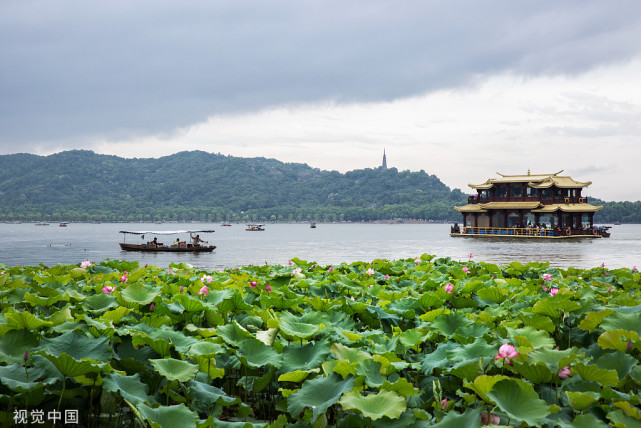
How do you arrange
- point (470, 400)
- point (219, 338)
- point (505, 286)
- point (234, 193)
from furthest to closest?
point (234, 193) < point (505, 286) < point (219, 338) < point (470, 400)

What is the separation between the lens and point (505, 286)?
16.5ft

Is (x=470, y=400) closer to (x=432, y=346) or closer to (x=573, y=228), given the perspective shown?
(x=432, y=346)

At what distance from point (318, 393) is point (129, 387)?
2.62 ft

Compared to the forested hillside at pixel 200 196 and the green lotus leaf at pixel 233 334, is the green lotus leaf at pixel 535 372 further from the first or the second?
the forested hillside at pixel 200 196

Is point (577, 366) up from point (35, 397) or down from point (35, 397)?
up

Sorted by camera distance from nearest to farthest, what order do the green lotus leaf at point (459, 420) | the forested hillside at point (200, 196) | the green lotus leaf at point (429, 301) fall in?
the green lotus leaf at point (459, 420), the green lotus leaf at point (429, 301), the forested hillside at point (200, 196)

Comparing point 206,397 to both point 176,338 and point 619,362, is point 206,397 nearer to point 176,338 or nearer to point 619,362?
point 176,338

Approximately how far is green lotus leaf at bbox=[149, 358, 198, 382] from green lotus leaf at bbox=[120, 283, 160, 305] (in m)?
1.20

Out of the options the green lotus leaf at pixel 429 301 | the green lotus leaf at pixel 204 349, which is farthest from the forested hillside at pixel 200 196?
the green lotus leaf at pixel 204 349

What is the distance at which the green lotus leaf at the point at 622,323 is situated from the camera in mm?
2746

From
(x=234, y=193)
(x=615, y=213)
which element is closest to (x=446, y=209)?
(x=615, y=213)

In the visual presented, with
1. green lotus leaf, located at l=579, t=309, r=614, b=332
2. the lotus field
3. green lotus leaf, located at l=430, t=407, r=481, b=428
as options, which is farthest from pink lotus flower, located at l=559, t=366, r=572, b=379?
green lotus leaf, located at l=579, t=309, r=614, b=332

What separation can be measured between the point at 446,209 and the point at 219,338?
148886 mm

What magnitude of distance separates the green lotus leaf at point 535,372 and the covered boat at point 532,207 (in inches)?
1897
